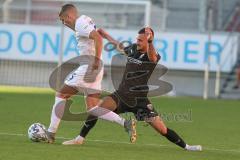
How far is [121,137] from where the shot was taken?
14.6 meters

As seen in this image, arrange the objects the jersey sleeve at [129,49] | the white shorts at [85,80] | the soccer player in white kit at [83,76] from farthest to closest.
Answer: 1. the white shorts at [85,80]
2. the soccer player in white kit at [83,76]
3. the jersey sleeve at [129,49]

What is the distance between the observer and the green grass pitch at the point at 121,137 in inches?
455

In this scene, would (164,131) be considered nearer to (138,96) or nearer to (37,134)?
(138,96)

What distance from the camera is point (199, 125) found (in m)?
18.2

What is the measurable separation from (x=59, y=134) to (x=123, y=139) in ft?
4.32

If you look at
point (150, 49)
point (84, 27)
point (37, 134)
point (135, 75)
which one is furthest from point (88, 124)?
point (150, 49)

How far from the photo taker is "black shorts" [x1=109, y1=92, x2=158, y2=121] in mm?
12438

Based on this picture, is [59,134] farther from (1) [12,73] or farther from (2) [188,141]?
(1) [12,73]

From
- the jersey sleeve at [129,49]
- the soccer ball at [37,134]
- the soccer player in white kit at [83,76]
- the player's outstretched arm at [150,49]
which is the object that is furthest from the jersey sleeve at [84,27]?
the soccer ball at [37,134]

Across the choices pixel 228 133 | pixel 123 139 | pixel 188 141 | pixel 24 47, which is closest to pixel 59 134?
pixel 123 139

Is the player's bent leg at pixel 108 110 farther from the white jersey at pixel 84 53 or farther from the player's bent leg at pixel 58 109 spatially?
the player's bent leg at pixel 58 109

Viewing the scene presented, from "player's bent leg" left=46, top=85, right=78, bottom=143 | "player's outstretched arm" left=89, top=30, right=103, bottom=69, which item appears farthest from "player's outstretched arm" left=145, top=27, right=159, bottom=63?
"player's bent leg" left=46, top=85, right=78, bottom=143

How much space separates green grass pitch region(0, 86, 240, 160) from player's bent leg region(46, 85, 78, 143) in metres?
0.24

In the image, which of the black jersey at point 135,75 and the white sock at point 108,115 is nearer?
the black jersey at point 135,75
